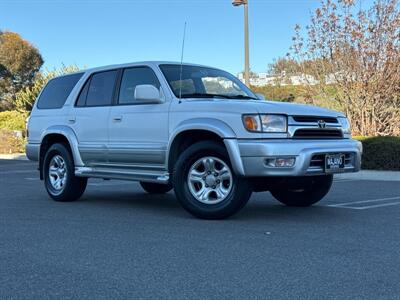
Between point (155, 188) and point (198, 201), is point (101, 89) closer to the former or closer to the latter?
point (155, 188)

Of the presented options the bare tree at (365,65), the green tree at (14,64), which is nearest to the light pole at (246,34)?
the bare tree at (365,65)

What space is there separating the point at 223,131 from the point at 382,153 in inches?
339

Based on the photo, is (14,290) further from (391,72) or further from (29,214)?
(391,72)

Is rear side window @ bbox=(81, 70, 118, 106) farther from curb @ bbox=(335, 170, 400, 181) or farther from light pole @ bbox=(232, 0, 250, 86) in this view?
light pole @ bbox=(232, 0, 250, 86)

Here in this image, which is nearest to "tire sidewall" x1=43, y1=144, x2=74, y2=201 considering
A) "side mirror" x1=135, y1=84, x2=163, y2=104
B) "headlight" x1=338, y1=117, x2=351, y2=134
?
"side mirror" x1=135, y1=84, x2=163, y2=104

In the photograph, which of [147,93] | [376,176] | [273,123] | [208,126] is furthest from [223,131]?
[376,176]

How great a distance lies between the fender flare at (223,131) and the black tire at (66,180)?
2.42 meters

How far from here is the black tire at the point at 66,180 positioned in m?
8.42

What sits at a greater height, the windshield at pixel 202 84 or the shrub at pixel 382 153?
the windshield at pixel 202 84

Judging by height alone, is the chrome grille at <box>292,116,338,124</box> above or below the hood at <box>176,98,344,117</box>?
below

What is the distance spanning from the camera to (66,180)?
27.9 ft

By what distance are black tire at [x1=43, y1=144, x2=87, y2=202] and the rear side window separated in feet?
2.88

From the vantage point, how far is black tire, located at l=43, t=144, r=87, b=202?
8422 millimetres

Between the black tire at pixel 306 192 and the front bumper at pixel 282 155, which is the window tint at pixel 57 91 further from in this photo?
the front bumper at pixel 282 155
